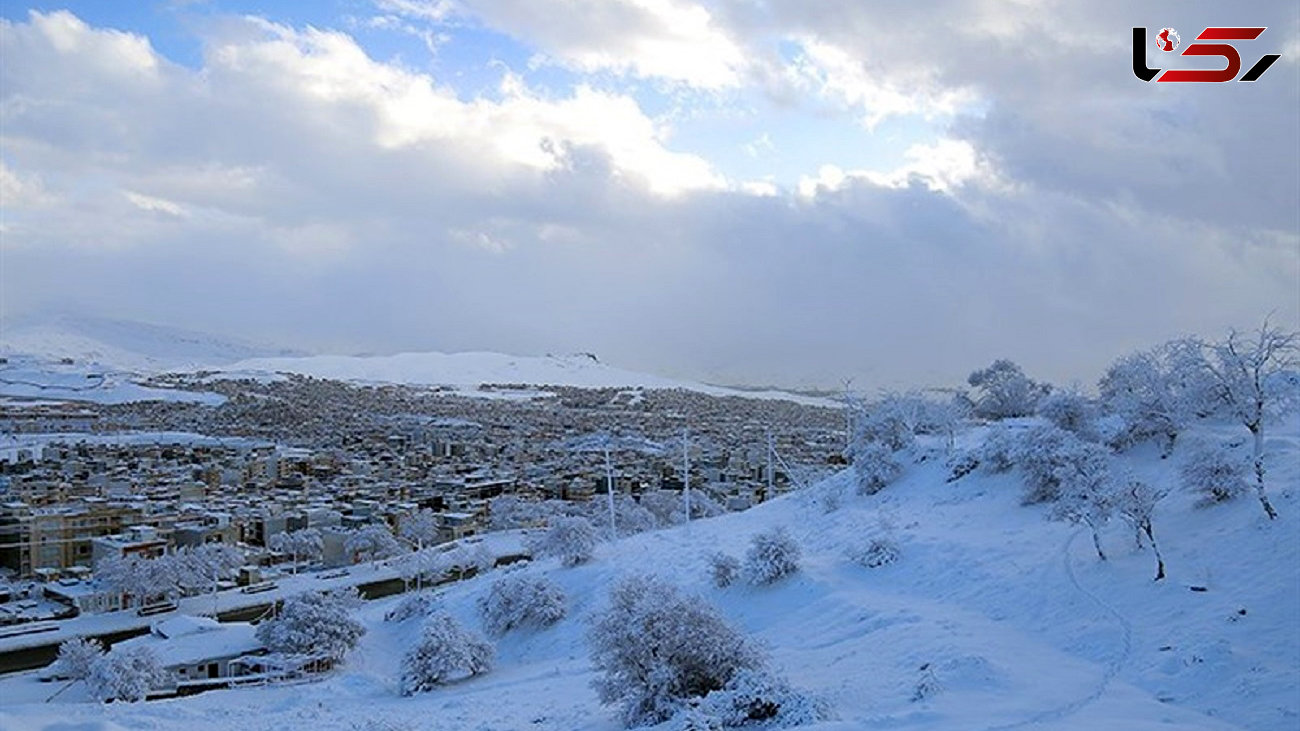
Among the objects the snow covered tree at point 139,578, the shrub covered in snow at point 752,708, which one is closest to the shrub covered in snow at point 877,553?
the shrub covered in snow at point 752,708

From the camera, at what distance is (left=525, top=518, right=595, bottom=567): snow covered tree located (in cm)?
2536

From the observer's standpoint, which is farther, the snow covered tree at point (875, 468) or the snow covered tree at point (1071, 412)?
the snow covered tree at point (875, 468)

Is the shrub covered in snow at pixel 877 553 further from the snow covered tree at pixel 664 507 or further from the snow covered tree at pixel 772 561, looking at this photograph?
the snow covered tree at pixel 664 507

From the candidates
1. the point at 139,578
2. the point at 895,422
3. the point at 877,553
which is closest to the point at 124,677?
the point at 139,578

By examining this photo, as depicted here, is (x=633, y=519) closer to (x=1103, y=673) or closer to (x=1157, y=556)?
(x=1157, y=556)

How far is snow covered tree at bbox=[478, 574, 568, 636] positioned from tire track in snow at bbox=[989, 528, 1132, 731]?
10853 millimetres

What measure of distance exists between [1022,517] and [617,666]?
1195cm

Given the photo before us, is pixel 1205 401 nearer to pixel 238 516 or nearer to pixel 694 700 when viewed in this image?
pixel 694 700

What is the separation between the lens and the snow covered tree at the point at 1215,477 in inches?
674

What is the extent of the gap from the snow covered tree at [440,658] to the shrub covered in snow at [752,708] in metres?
8.14

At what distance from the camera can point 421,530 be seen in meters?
39.2

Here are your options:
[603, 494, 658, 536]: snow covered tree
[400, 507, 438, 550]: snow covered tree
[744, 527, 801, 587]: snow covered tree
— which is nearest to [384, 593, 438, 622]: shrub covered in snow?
[744, 527, 801, 587]: snow covered tree

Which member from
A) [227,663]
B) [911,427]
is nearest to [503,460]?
[911,427]

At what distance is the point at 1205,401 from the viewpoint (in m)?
19.6
